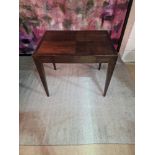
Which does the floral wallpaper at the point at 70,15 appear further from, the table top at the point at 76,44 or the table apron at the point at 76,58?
the table apron at the point at 76,58

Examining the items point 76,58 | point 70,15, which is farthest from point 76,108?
point 70,15

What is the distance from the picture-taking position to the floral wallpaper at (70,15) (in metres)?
1.66

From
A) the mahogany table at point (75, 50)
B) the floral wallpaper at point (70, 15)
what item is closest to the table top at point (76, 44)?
the mahogany table at point (75, 50)

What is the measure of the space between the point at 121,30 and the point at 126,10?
0.25 meters

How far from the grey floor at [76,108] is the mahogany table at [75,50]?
0.31 meters

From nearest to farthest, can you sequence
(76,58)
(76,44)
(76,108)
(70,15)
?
(76,58) < (76,44) < (76,108) < (70,15)

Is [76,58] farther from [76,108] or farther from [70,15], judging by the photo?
[70,15]

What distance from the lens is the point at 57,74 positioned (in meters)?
1.88

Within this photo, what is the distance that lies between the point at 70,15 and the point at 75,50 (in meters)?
0.68

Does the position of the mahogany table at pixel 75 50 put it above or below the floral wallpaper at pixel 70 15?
below

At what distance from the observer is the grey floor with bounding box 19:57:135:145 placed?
1247 mm

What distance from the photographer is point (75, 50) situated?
4.18 feet

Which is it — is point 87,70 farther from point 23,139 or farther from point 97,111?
point 23,139

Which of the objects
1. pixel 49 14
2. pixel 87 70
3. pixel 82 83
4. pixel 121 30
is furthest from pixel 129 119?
pixel 49 14
